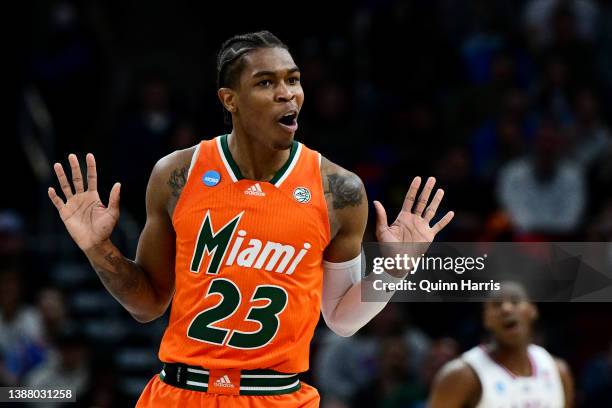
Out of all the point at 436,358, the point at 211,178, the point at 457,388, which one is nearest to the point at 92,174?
the point at 211,178

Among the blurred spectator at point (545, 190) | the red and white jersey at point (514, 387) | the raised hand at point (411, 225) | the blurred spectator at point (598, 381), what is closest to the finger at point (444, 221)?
the raised hand at point (411, 225)

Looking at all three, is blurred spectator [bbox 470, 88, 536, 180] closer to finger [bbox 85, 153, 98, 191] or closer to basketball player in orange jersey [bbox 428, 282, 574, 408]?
basketball player in orange jersey [bbox 428, 282, 574, 408]

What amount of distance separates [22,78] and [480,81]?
14.6 ft

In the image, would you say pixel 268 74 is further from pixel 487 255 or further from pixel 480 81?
pixel 480 81

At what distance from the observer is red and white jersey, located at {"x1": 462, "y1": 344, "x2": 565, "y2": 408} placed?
6.99m

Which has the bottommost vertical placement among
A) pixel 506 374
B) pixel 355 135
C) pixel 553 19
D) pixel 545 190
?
pixel 506 374

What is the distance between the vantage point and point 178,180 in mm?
4891

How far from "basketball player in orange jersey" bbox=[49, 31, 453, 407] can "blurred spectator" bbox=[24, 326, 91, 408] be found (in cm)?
448

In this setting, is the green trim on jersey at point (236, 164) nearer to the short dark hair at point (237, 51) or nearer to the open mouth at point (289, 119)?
the open mouth at point (289, 119)

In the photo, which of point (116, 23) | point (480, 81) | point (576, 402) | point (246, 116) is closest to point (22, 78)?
point (116, 23)

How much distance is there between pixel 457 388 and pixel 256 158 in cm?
260

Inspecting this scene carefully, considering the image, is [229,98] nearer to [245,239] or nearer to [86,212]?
[245,239]

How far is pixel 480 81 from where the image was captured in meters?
11.7

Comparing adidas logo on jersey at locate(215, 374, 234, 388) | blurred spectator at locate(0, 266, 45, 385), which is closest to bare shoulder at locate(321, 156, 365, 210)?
adidas logo on jersey at locate(215, 374, 234, 388)
